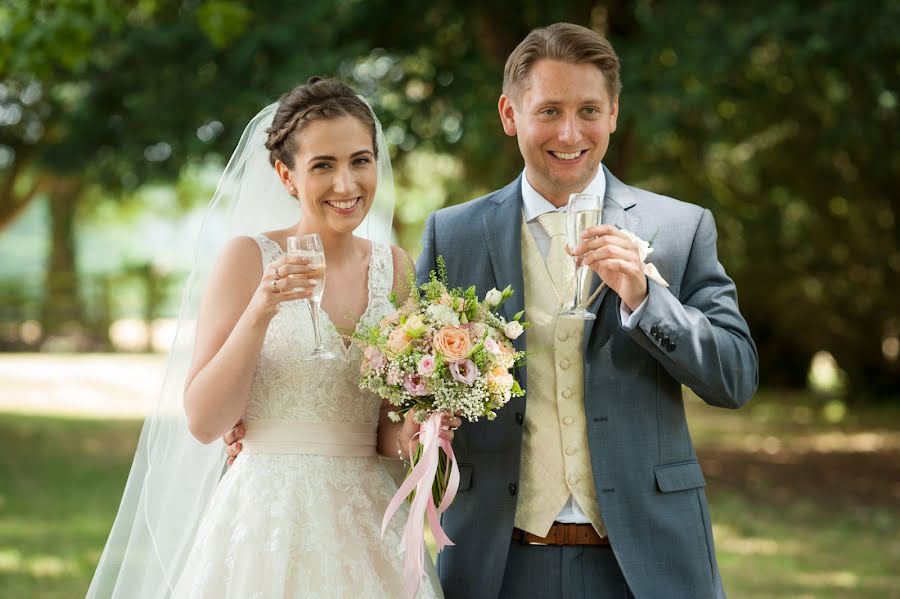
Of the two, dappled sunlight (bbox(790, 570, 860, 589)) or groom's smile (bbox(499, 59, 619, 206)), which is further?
dappled sunlight (bbox(790, 570, 860, 589))

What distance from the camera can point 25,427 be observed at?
17453mm

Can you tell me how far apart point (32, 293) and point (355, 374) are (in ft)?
104

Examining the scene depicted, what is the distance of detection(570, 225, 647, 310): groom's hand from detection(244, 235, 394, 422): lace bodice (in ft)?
3.04

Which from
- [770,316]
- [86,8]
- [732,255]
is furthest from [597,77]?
[770,316]

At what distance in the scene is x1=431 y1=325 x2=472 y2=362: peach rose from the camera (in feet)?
10.5

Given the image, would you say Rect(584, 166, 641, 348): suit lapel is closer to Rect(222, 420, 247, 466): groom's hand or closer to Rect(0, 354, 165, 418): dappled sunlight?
Rect(222, 420, 247, 466): groom's hand

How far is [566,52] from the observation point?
3561 mm

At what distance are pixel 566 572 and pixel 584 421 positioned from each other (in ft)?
1.54

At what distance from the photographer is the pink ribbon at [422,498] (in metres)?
3.36

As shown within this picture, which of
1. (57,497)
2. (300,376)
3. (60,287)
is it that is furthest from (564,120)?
(60,287)

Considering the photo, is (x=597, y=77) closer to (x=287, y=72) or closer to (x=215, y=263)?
(x=215, y=263)

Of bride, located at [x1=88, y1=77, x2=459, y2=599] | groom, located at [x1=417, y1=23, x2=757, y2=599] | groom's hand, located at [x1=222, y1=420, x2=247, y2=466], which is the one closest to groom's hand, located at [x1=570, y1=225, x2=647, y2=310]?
groom, located at [x1=417, y1=23, x2=757, y2=599]

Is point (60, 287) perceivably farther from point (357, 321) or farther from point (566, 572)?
point (566, 572)

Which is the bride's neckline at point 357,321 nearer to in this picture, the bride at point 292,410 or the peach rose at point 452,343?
the bride at point 292,410
